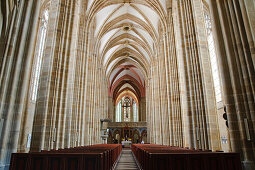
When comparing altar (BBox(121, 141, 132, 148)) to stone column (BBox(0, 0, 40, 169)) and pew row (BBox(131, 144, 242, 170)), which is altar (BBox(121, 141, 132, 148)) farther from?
stone column (BBox(0, 0, 40, 169))

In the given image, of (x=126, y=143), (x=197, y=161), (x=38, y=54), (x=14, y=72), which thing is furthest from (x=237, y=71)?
(x=126, y=143)

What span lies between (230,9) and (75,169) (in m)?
5.89

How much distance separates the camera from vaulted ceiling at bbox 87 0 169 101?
55.4 feet

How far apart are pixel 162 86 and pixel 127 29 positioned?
8.95 meters

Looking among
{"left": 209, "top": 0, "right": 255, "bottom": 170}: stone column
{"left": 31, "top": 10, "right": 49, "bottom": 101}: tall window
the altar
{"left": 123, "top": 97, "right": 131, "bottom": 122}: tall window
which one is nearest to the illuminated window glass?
{"left": 123, "top": 97, "right": 131, "bottom": 122}: tall window

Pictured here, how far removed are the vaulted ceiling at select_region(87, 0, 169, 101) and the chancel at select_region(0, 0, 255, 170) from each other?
14 centimetres

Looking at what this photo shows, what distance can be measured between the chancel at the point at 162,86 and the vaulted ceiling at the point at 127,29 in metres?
0.14

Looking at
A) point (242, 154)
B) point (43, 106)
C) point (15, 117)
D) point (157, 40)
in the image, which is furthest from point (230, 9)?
point (157, 40)

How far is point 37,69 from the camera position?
1298 centimetres

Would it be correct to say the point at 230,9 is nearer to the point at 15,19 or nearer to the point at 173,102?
the point at 15,19

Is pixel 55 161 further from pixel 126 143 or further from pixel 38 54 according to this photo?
pixel 126 143

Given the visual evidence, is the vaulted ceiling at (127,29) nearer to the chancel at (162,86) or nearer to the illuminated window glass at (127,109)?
the chancel at (162,86)

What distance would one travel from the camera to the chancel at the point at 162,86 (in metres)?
4.51

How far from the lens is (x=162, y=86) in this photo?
17.6 metres
